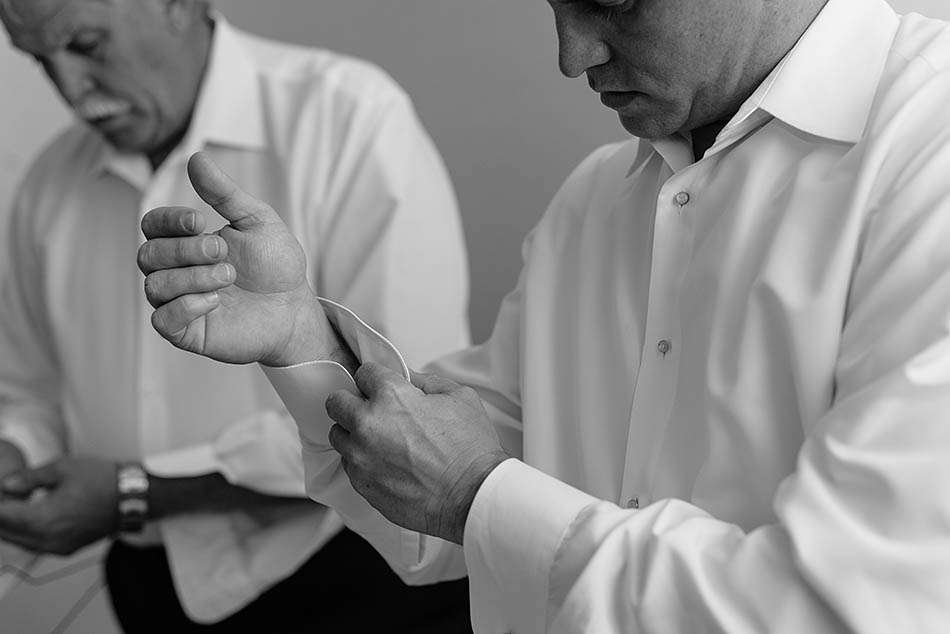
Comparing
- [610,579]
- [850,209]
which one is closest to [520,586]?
[610,579]

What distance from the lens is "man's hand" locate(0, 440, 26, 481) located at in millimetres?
2064

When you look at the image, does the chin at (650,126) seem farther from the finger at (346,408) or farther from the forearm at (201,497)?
the forearm at (201,497)

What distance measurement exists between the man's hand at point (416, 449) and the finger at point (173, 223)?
0.65 feet

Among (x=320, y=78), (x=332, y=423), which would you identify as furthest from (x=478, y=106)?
(x=332, y=423)

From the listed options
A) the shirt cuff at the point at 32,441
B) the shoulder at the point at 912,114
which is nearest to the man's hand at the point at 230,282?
the shoulder at the point at 912,114

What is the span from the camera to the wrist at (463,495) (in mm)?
1083

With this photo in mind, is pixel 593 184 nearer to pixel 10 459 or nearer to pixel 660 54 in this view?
pixel 660 54

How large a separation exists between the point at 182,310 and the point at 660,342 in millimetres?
435

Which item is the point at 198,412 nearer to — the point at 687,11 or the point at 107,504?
the point at 107,504

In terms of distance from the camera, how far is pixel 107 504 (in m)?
1.96

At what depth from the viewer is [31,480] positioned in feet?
6.51

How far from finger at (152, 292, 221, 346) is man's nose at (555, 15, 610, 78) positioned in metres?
0.38

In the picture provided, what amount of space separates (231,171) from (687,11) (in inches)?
46.0

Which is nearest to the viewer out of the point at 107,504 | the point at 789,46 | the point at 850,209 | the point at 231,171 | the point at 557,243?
the point at 850,209
